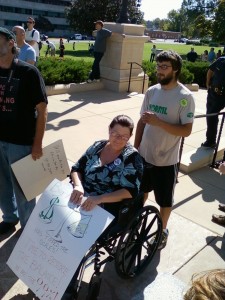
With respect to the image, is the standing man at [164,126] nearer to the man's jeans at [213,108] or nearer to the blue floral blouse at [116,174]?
the blue floral blouse at [116,174]

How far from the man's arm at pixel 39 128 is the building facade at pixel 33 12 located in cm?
7544

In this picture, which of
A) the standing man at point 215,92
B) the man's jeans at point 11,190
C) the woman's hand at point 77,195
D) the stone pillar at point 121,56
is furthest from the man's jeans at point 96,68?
the woman's hand at point 77,195

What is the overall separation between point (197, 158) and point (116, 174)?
292 cm

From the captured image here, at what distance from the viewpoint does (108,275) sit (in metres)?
2.93

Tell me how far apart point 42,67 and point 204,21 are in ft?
96.0

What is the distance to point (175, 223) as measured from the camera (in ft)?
12.3

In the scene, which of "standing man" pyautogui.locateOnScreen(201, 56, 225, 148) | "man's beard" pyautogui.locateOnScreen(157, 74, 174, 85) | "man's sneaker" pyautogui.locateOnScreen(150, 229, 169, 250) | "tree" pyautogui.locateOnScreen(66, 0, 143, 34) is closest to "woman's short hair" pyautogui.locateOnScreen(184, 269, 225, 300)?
"man's beard" pyautogui.locateOnScreen(157, 74, 174, 85)

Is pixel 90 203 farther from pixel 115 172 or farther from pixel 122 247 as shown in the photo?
pixel 122 247

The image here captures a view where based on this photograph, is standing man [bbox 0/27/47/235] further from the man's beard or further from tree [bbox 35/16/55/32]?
tree [bbox 35/16/55/32]

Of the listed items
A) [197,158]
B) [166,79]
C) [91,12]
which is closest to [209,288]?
[166,79]

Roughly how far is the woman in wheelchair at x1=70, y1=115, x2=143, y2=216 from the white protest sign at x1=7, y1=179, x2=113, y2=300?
0.59 feet

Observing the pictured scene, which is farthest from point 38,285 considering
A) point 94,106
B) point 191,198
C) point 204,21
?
point 204,21

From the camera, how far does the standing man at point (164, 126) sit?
2.79 m

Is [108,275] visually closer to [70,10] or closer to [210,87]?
[210,87]
